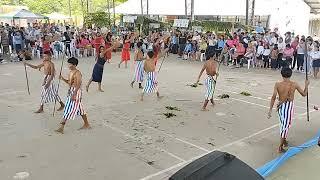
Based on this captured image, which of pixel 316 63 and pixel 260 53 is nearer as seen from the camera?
pixel 316 63

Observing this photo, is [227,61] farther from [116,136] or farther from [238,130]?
[116,136]

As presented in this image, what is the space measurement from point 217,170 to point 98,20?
3349 centimetres

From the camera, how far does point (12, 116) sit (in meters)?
9.66

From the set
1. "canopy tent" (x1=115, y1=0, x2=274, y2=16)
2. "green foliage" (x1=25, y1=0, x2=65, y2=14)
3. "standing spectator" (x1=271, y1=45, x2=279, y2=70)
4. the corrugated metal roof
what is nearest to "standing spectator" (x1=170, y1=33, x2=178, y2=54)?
"canopy tent" (x1=115, y1=0, x2=274, y2=16)

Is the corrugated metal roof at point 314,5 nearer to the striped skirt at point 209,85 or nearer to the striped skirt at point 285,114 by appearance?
the striped skirt at point 209,85

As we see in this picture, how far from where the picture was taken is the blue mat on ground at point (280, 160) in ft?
21.3

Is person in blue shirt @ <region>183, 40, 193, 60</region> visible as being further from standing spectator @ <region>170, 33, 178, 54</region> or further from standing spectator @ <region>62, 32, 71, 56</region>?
standing spectator @ <region>62, 32, 71, 56</region>

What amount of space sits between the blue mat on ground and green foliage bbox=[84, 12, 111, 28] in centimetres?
2854

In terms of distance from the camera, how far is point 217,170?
2615mm

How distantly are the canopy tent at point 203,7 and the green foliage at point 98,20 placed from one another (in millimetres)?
1427

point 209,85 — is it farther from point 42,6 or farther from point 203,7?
point 42,6

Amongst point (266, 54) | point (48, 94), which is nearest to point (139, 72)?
point (48, 94)

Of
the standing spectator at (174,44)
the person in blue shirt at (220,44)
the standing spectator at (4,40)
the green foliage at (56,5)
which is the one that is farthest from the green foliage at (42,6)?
the person in blue shirt at (220,44)

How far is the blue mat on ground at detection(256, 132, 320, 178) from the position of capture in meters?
6.50
